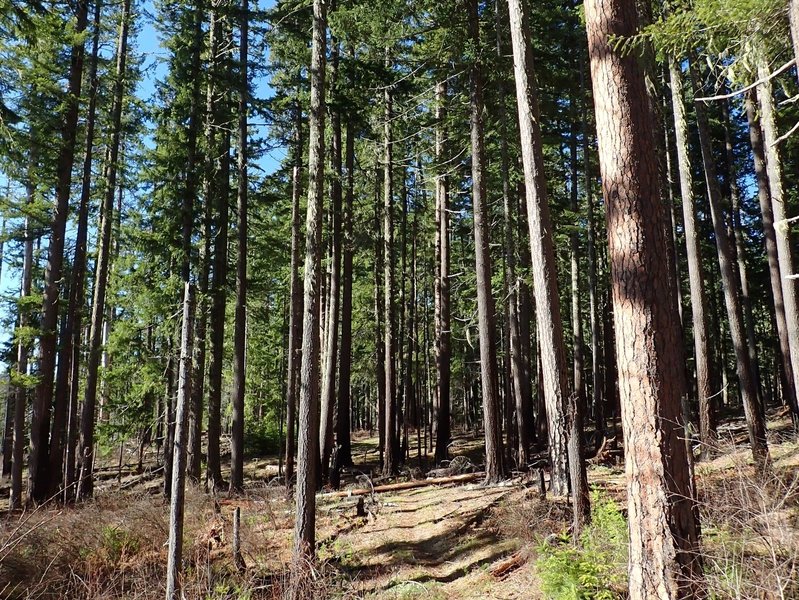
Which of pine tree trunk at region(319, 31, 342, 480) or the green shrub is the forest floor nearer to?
the green shrub

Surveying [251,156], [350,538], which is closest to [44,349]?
[251,156]

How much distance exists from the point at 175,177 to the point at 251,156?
2.44 metres

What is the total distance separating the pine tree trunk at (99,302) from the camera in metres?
15.2

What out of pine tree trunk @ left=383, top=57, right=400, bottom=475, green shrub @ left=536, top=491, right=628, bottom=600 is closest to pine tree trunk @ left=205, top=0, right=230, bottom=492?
pine tree trunk @ left=383, top=57, right=400, bottom=475

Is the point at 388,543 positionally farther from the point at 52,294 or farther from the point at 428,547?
the point at 52,294

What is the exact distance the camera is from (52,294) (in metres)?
15.0

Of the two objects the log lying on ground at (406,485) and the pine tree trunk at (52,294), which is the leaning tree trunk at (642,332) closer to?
the log lying on ground at (406,485)

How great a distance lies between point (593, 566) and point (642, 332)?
2.65 m

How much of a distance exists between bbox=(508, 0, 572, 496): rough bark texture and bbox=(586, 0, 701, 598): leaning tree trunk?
2.86m

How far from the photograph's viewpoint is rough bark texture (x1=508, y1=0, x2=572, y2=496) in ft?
26.0

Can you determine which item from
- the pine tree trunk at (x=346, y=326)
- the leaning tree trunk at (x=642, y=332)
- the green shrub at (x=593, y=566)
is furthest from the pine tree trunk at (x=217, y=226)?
the leaning tree trunk at (x=642, y=332)

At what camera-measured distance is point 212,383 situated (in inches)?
617

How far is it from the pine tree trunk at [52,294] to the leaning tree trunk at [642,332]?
14.9 meters

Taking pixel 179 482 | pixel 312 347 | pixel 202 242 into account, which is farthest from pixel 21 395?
pixel 312 347
